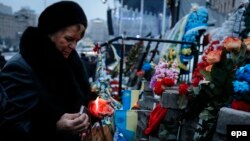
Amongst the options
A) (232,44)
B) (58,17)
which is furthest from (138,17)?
(58,17)

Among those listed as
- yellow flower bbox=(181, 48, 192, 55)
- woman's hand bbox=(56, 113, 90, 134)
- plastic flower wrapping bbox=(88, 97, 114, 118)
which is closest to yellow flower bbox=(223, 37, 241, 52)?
plastic flower wrapping bbox=(88, 97, 114, 118)

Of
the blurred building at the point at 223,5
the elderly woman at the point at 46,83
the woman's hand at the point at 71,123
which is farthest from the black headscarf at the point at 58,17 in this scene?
the blurred building at the point at 223,5

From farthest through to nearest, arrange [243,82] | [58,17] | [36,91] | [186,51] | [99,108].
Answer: [186,51]
[99,108]
[243,82]
[58,17]
[36,91]

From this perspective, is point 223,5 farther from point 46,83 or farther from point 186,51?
point 46,83

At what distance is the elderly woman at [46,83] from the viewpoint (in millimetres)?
1892

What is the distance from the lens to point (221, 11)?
29.3 ft

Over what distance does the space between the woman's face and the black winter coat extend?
5cm

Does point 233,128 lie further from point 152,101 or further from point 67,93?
point 152,101

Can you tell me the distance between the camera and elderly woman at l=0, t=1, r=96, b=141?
1.89 meters

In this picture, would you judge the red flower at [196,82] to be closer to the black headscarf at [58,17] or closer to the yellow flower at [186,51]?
the black headscarf at [58,17]

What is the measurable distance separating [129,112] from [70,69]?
2.39 metres

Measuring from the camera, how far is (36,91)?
192 cm

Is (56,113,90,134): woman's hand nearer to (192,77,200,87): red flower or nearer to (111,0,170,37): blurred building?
(192,77,200,87): red flower

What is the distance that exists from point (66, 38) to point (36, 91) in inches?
15.7
